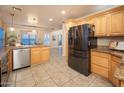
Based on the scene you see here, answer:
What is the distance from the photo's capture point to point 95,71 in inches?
104

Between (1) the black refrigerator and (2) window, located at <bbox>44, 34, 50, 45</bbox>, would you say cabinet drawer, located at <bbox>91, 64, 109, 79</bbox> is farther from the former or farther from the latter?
(2) window, located at <bbox>44, 34, 50, 45</bbox>

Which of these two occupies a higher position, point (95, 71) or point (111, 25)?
point (111, 25)

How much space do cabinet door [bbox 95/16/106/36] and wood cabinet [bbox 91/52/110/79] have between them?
0.79 meters

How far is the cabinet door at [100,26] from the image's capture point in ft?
9.16

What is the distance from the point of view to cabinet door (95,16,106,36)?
2.79m

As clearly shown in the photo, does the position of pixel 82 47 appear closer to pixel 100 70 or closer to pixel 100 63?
pixel 100 63

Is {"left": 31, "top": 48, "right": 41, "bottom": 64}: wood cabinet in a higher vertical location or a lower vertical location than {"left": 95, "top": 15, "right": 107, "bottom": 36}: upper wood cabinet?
lower

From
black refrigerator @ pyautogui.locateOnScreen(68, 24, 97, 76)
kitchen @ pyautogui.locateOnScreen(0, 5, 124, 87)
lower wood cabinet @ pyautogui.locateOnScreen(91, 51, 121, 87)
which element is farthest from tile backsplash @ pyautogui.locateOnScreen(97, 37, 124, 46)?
lower wood cabinet @ pyautogui.locateOnScreen(91, 51, 121, 87)
